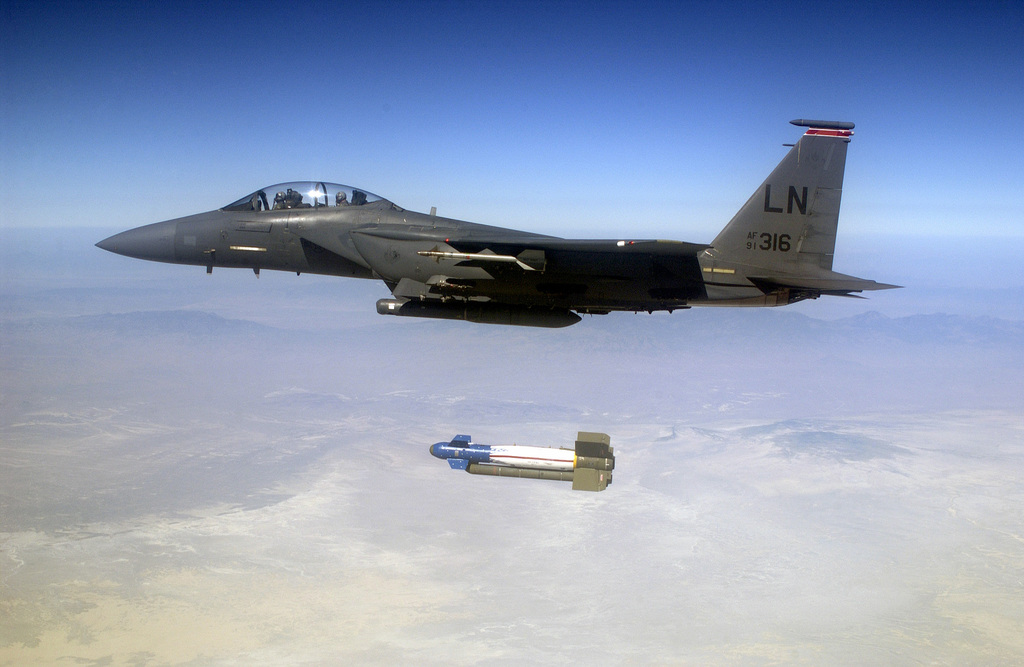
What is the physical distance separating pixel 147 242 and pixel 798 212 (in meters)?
13.5

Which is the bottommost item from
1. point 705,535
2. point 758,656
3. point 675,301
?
point 758,656

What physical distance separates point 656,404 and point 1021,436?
60.8 metres

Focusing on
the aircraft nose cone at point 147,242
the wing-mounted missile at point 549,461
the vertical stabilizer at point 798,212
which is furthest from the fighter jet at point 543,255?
the wing-mounted missile at point 549,461

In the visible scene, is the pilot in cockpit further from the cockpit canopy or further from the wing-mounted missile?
the wing-mounted missile

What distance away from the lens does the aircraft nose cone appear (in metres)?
13.6

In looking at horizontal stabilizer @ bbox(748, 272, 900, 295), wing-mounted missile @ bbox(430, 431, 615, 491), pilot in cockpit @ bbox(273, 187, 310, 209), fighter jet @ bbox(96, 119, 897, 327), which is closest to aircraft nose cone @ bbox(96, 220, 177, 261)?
fighter jet @ bbox(96, 119, 897, 327)

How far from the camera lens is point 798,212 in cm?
1262

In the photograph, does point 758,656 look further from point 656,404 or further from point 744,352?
point 744,352

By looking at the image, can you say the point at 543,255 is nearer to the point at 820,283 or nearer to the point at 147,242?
the point at 820,283

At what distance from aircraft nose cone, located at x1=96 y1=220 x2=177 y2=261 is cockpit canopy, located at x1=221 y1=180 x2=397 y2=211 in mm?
1645

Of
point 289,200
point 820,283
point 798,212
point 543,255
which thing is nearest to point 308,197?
point 289,200

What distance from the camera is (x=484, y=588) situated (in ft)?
238

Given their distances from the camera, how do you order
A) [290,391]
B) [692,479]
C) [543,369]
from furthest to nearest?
[543,369] < [290,391] < [692,479]

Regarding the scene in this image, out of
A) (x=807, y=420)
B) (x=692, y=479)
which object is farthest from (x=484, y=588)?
(x=807, y=420)
